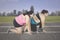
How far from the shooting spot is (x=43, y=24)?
3.55 metres

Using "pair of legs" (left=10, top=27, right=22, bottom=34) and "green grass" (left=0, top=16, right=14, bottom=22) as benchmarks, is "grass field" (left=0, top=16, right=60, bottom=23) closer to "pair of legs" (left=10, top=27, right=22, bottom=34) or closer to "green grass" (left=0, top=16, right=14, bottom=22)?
"green grass" (left=0, top=16, right=14, bottom=22)

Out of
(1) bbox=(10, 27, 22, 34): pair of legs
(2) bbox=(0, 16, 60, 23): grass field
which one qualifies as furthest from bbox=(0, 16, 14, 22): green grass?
(1) bbox=(10, 27, 22, 34): pair of legs

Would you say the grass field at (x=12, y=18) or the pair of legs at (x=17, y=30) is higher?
the grass field at (x=12, y=18)

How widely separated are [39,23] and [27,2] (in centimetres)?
39

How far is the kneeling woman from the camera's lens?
140 inches

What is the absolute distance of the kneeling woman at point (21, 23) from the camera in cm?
355

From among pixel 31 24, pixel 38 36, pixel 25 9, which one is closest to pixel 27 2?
pixel 25 9

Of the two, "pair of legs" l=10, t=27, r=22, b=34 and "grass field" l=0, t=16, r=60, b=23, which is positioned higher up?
"grass field" l=0, t=16, r=60, b=23

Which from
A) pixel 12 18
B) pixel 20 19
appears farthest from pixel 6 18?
pixel 20 19

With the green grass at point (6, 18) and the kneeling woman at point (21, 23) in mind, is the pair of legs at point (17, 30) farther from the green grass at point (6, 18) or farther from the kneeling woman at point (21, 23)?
the green grass at point (6, 18)

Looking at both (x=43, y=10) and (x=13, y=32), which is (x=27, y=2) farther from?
(x=13, y=32)

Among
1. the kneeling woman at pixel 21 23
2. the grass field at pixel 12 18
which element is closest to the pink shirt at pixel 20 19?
the kneeling woman at pixel 21 23

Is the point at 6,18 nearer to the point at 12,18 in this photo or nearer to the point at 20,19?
the point at 12,18

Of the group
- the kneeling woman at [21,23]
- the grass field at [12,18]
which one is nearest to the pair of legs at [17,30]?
the kneeling woman at [21,23]
